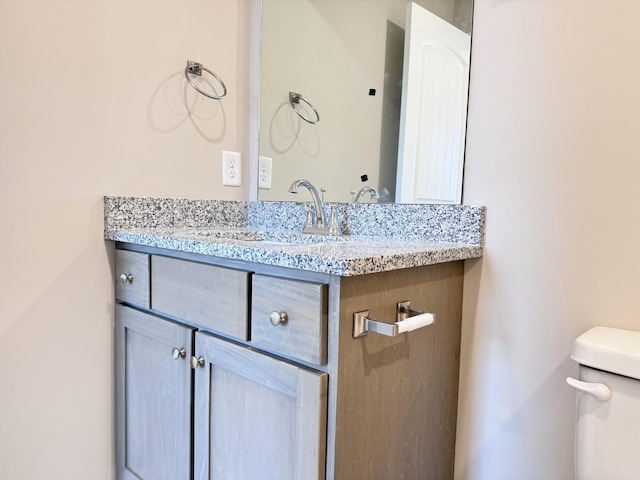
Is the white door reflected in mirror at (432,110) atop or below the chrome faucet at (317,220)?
atop

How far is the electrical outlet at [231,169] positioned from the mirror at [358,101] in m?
0.08

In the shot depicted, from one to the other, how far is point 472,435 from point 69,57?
1.37 m

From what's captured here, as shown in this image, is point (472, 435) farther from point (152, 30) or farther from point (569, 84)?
point (152, 30)

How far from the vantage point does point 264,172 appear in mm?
1560

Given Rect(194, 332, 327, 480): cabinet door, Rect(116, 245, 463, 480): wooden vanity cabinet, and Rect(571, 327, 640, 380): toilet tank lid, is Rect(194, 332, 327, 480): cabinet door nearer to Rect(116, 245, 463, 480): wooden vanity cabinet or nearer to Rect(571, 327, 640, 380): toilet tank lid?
Rect(116, 245, 463, 480): wooden vanity cabinet

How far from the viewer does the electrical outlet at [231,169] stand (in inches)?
59.1

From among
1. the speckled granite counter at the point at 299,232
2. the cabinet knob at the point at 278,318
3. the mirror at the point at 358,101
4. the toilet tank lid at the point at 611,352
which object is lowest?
the toilet tank lid at the point at 611,352

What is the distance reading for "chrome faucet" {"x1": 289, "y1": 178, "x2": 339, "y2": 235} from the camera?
4.21 feet

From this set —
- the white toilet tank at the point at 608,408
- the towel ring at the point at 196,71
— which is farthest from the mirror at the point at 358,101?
the white toilet tank at the point at 608,408

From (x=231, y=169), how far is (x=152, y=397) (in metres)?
0.75

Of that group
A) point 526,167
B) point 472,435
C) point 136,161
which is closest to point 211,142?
point 136,161

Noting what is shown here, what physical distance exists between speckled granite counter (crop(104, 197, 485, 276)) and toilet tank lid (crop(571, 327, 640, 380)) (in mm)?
288

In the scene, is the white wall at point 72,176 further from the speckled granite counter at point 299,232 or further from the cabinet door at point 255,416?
the cabinet door at point 255,416

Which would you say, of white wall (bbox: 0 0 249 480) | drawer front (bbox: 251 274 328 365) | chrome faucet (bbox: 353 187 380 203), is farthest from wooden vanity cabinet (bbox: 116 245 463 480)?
chrome faucet (bbox: 353 187 380 203)
